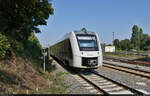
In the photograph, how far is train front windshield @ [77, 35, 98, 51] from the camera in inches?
393

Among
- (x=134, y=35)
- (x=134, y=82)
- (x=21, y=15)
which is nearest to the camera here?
(x=134, y=82)

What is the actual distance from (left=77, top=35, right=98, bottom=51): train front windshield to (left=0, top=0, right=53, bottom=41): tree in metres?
4.54

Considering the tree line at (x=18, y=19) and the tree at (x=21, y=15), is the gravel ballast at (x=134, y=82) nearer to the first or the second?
the tree line at (x=18, y=19)

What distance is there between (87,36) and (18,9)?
713 cm

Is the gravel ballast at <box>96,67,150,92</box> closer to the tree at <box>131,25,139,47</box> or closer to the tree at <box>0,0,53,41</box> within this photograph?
the tree at <box>0,0,53,41</box>

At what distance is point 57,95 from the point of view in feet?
17.5

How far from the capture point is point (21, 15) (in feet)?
42.9

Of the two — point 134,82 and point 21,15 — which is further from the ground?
point 21,15

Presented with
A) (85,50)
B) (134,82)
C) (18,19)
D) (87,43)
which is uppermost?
(18,19)

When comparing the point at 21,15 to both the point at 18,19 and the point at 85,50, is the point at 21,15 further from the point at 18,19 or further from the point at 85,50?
the point at 85,50

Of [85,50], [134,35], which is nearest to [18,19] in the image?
[85,50]

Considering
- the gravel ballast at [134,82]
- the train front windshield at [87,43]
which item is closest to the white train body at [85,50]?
the train front windshield at [87,43]

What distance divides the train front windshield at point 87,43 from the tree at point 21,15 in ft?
14.9

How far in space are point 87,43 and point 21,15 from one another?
7.46 m
